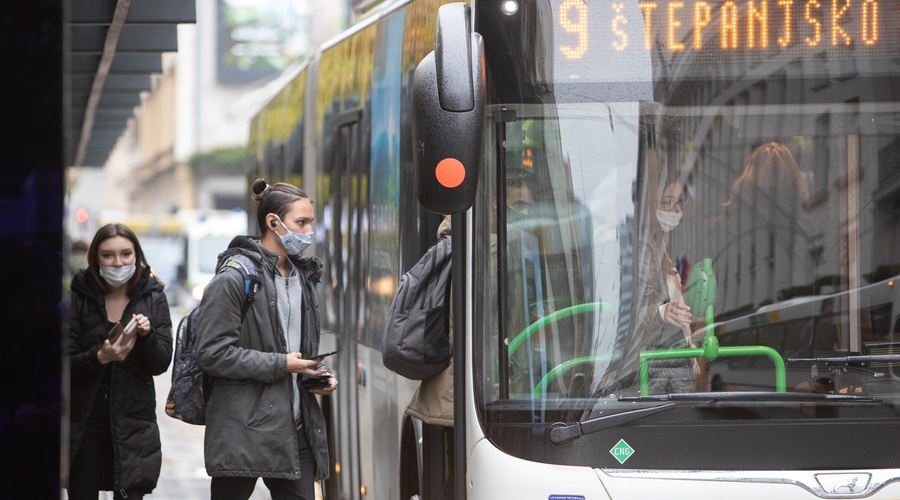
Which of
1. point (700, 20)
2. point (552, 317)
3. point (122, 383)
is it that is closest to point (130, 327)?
point (122, 383)

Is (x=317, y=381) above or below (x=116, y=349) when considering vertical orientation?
below

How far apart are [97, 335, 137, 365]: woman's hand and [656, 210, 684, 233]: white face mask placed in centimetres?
242

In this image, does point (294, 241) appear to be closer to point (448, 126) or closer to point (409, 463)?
point (409, 463)

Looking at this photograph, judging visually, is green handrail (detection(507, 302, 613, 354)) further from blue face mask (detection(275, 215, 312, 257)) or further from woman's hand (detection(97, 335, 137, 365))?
woman's hand (detection(97, 335, 137, 365))

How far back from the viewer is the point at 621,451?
195 inches

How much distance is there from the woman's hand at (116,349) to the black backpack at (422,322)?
1207 mm

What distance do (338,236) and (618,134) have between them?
394 cm

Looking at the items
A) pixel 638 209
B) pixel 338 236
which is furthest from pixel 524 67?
pixel 338 236

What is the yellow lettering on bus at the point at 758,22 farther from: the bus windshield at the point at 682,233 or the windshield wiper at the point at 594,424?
the windshield wiper at the point at 594,424

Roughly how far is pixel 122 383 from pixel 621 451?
2.51 metres

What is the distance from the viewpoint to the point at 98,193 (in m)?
53.2

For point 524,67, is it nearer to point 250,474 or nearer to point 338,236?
point 250,474

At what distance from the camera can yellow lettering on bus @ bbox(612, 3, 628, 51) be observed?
16.6 feet

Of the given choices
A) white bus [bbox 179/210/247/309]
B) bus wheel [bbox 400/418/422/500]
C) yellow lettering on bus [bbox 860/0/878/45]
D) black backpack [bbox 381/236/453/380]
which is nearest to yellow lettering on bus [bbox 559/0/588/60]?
yellow lettering on bus [bbox 860/0/878/45]
